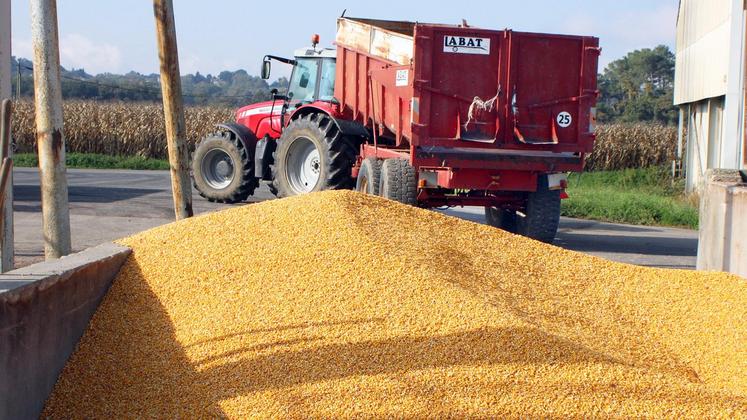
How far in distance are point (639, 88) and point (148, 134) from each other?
4191 cm

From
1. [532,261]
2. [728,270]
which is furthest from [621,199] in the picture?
[532,261]

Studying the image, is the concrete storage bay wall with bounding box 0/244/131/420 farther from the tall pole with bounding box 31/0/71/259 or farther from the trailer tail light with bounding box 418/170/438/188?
the trailer tail light with bounding box 418/170/438/188

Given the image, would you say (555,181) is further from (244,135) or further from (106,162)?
(106,162)

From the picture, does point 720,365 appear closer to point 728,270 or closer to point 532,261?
point 532,261

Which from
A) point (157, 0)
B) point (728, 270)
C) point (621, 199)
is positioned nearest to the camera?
point (728, 270)

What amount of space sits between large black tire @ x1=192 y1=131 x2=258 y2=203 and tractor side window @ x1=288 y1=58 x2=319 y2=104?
155 centimetres

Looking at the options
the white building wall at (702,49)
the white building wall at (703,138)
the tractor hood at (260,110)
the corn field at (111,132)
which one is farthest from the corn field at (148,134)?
the tractor hood at (260,110)

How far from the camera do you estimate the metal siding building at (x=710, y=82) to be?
17516 millimetres

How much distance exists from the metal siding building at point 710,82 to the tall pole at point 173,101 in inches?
385

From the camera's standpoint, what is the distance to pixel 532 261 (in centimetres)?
755

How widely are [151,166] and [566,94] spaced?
883 inches

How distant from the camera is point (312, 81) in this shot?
1545 centimetres

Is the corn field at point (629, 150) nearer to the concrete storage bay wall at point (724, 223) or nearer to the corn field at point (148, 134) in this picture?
the corn field at point (148, 134)

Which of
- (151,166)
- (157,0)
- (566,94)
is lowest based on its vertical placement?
(151,166)
